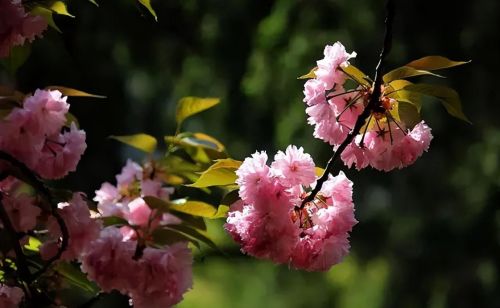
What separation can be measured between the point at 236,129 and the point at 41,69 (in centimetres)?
79

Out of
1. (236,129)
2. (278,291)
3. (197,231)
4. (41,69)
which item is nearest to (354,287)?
(278,291)

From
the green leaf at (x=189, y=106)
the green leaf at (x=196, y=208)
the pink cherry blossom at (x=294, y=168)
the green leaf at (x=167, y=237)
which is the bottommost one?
the green leaf at (x=167, y=237)

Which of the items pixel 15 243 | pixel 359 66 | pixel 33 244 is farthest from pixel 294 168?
pixel 359 66

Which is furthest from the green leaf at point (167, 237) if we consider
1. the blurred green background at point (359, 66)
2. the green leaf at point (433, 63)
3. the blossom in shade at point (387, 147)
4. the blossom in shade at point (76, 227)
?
the blurred green background at point (359, 66)

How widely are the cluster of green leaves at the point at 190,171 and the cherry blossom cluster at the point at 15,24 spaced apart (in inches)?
8.3

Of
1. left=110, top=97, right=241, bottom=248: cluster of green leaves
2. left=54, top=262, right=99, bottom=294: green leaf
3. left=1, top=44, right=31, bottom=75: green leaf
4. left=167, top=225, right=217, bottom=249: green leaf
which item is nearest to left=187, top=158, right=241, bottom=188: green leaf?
left=110, top=97, right=241, bottom=248: cluster of green leaves

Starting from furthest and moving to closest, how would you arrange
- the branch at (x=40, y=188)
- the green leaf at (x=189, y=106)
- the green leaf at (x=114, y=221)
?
→ the green leaf at (x=189, y=106)
the green leaf at (x=114, y=221)
the branch at (x=40, y=188)

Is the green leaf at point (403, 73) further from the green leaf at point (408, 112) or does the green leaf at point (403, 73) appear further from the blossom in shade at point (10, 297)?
the blossom in shade at point (10, 297)

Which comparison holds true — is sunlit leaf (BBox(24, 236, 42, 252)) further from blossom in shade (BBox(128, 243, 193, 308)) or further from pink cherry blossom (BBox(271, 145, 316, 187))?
pink cherry blossom (BBox(271, 145, 316, 187))

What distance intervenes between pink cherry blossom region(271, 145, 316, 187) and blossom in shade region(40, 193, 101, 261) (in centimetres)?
18

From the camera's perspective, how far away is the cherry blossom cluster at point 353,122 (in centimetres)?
83

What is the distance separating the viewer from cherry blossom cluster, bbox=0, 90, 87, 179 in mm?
766

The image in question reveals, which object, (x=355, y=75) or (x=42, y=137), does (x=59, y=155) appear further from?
(x=355, y=75)

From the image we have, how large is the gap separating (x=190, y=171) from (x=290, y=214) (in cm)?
34
